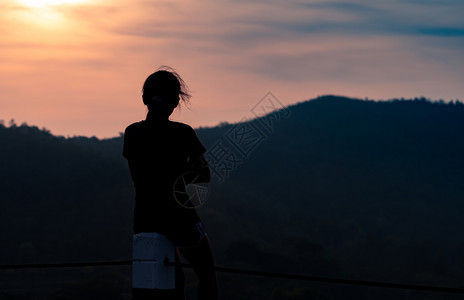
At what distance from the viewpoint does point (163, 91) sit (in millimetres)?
3301

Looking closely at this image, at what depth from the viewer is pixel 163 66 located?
3396 millimetres

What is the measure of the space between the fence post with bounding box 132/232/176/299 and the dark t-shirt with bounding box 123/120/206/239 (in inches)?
2.3

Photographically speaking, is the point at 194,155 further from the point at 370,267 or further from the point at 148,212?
the point at 370,267

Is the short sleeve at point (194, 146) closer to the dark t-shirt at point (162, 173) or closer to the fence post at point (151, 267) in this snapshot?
the dark t-shirt at point (162, 173)

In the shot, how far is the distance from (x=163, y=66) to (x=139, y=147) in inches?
18.7

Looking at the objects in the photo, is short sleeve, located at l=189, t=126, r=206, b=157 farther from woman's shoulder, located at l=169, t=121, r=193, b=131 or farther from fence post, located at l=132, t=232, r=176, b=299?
fence post, located at l=132, t=232, r=176, b=299

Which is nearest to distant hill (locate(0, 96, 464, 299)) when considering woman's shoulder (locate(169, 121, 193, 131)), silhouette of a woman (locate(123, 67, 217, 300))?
silhouette of a woman (locate(123, 67, 217, 300))

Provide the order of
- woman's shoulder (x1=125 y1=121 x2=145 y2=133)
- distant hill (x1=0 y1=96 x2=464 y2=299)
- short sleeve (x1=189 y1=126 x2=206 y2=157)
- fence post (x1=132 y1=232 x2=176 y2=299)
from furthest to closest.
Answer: distant hill (x1=0 y1=96 x2=464 y2=299), woman's shoulder (x1=125 y1=121 x2=145 y2=133), short sleeve (x1=189 y1=126 x2=206 y2=157), fence post (x1=132 y1=232 x2=176 y2=299)

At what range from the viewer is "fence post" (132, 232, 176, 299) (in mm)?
3059

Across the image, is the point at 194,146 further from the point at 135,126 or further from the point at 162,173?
the point at 135,126

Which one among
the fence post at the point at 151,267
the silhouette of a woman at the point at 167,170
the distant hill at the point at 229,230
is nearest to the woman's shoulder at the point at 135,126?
the silhouette of a woman at the point at 167,170

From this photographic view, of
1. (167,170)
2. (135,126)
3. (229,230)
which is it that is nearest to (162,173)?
(167,170)

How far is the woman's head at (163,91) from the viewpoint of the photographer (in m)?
3.29

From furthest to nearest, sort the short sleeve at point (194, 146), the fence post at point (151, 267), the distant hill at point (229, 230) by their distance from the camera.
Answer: the distant hill at point (229, 230) → the short sleeve at point (194, 146) → the fence post at point (151, 267)
